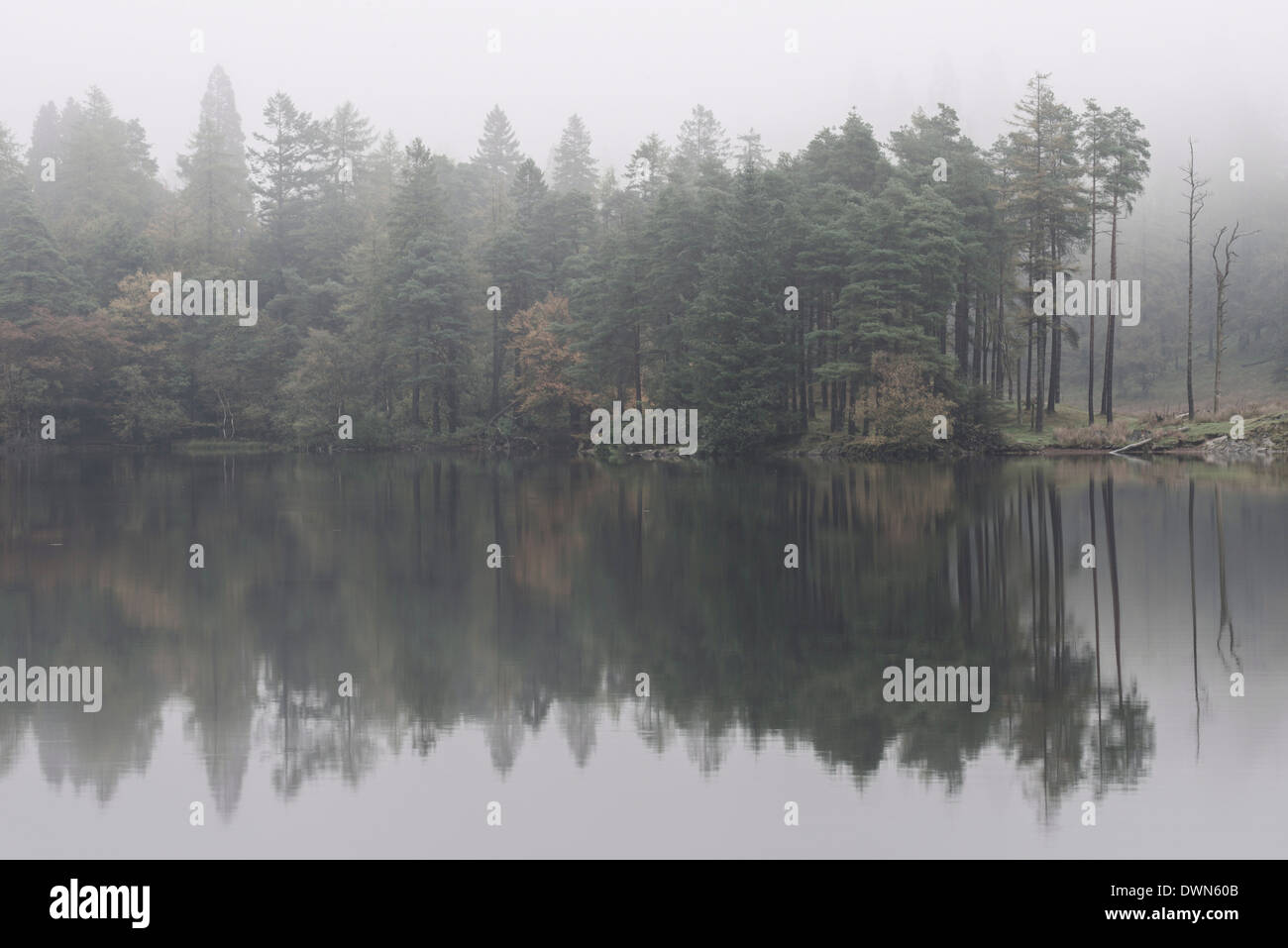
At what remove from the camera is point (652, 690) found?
36.0ft

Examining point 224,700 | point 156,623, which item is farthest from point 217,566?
point 224,700

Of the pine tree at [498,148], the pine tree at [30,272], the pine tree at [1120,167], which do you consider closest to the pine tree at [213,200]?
the pine tree at [30,272]

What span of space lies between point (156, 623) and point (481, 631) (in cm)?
388

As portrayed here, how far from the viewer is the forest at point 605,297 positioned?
52625 mm

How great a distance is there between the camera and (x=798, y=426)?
2162 inches

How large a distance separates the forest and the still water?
2966 centimetres

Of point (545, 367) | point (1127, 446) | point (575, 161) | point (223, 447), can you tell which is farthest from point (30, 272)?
point (1127, 446)

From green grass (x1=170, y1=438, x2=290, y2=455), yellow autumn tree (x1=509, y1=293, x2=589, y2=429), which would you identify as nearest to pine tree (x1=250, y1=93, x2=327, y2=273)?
green grass (x1=170, y1=438, x2=290, y2=455)

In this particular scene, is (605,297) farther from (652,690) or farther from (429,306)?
(652,690)

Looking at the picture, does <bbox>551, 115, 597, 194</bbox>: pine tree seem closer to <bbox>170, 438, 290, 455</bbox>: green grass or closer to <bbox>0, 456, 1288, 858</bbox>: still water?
<bbox>170, 438, 290, 455</bbox>: green grass
